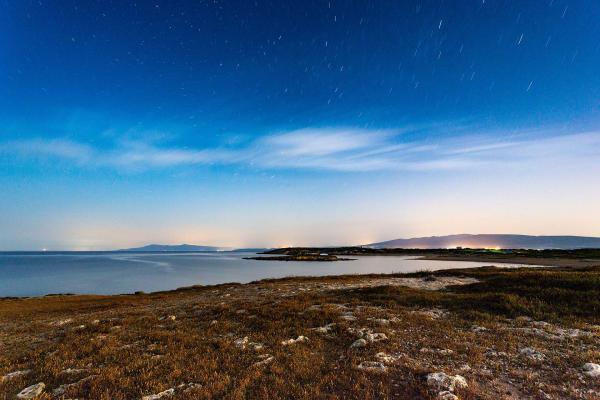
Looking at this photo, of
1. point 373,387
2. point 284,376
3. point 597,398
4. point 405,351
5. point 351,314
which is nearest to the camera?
point 597,398

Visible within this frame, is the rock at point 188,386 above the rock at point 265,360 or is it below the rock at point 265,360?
above

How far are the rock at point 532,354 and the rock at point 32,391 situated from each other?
15.2m

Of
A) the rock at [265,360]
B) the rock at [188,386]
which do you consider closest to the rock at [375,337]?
the rock at [265,360]

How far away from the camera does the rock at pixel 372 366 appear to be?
34.2 feet

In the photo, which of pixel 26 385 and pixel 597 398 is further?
pixel 26 385

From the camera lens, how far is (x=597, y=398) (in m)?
8.30

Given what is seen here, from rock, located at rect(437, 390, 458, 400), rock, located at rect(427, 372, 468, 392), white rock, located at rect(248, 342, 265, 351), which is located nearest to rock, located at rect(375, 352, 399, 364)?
rock, located at rect(427, 372, 468, 392)

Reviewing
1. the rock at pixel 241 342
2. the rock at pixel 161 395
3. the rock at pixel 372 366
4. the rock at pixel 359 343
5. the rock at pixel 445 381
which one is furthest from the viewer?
the rock at pixel 241 342

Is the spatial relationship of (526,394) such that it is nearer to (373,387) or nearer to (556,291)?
(373,387)

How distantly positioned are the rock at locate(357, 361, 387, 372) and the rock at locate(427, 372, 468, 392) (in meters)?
1.44

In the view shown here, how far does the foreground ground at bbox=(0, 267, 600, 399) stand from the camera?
30.6 feet

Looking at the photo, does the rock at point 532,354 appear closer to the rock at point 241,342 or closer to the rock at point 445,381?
the rock at point 445,381

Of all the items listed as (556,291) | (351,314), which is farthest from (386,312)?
(556,291)

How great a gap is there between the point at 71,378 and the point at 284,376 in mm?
6863
